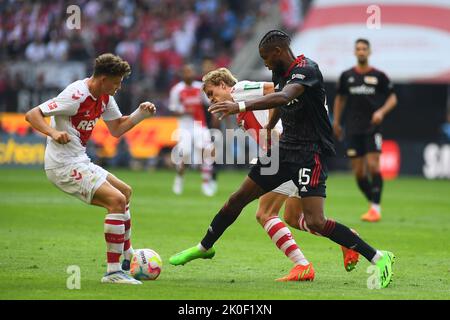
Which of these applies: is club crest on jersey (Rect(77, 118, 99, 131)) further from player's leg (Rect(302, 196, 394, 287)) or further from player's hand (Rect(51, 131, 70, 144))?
player's leg (Rect(302, 196, 394, 287))

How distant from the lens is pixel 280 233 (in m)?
9.84

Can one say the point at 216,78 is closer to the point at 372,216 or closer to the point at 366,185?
the point at 372,216

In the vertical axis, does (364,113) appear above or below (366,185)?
above

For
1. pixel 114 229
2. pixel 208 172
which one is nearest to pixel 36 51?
pixel 208 172

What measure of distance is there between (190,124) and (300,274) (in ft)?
44.0

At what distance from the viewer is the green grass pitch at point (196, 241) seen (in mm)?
8586

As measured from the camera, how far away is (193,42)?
3212cm

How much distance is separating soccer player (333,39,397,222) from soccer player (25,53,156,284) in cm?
770

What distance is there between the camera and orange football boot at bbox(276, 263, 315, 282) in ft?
30.9

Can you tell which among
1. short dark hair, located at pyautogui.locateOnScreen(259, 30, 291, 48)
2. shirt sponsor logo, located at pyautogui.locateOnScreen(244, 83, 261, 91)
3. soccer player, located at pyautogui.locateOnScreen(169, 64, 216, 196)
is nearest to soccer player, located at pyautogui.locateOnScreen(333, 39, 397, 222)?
soccer player, located at pyautogui.locateOnScreen(169, 64, 216, 196)

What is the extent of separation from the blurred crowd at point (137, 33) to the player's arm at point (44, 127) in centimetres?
2099

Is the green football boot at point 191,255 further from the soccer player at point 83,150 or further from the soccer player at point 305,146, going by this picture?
the soccer player at point 305,146

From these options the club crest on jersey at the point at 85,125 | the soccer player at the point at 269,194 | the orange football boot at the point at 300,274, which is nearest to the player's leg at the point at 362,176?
the soccer player at the point at 269,194
